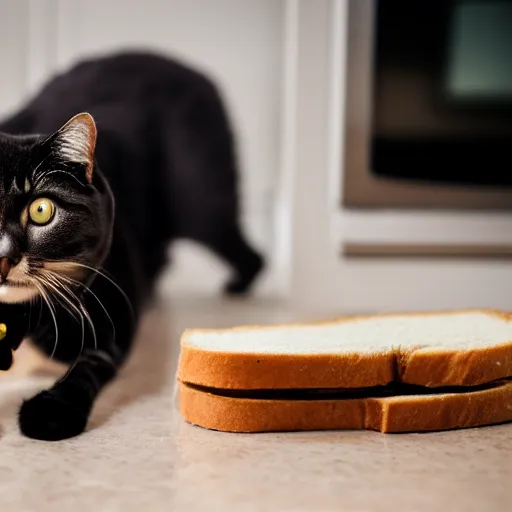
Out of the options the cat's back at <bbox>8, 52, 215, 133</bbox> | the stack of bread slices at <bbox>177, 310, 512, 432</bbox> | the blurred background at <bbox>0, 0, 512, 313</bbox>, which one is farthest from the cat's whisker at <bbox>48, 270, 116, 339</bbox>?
the blurred background at <bbox>0, 0, 512, 313</bbox>

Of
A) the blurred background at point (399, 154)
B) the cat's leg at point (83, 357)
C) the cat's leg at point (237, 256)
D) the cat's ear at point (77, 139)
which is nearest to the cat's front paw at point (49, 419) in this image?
the cat's leg at point (83, 357)

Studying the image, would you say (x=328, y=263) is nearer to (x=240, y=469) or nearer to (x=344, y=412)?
(x=344, y=412)

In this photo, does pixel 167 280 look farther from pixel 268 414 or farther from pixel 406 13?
pixel 268 414

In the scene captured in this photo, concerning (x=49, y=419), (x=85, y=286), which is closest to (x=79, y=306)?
(x=85, y=286)

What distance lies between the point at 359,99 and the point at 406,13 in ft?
0.67

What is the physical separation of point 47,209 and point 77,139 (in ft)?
0.25

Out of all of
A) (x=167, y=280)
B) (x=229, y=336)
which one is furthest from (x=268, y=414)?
(x=167, y=280)

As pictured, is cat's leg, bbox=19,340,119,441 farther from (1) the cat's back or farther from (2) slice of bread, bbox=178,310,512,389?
(1) the cat's back

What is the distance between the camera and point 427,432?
67cm

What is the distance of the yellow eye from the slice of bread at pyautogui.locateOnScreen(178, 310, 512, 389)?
19 cm

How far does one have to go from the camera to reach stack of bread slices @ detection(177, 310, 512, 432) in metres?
0.66

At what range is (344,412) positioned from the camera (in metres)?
0.67

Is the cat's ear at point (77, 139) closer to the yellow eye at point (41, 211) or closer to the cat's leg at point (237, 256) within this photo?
the yellow eye at point (41, 211)

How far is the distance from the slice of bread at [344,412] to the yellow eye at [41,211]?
231 mm
